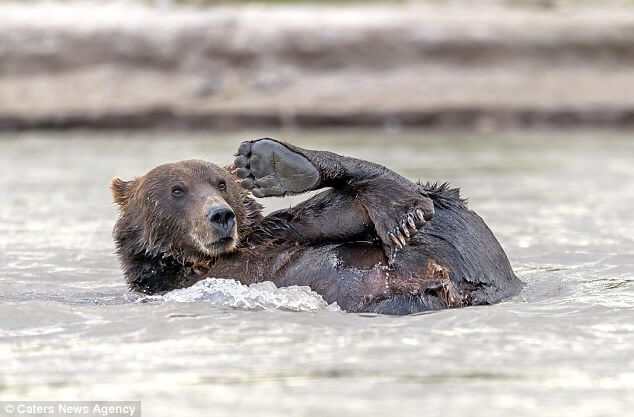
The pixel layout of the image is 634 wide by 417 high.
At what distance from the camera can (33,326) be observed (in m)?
5.34

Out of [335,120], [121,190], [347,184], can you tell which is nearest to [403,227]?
[347,184]

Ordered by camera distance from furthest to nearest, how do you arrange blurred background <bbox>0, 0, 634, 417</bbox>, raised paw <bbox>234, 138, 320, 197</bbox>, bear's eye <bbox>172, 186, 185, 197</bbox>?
bear's eye <bbox>172, 186, 185, 197</bbox>
raised paw <bbox>234, 138, 320, 197</bbox>
blurred background <bbox>0, 0, 634, 417</bbox>

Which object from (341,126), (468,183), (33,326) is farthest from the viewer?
(341,126)

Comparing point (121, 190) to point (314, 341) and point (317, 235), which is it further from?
point (314, 341)

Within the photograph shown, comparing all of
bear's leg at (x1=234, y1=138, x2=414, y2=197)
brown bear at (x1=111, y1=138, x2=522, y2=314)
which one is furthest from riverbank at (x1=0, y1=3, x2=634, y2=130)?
bear's leg at (x1=234, y1=138, x2=414, y2=197)

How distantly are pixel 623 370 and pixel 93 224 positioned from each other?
5525 millimetres

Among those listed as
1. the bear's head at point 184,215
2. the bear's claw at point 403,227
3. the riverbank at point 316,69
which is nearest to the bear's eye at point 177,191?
the bear's head at point 184,215

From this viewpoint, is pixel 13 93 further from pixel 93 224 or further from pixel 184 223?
pixel 184 223

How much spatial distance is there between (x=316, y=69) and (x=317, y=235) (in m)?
12.1

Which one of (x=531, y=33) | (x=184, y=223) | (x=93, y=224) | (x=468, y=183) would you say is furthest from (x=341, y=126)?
(x=184, y=223)

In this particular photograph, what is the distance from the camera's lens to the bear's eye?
232 inches

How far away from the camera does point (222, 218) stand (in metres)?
5.61

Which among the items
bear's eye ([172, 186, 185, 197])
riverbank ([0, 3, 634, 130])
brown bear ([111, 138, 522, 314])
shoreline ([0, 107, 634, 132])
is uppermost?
riverbank ([0, 3, 634, 130])

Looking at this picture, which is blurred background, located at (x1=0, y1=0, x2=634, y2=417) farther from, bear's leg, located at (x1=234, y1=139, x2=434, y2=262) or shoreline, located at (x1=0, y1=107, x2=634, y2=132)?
bear's leg, located at (x1=234, y1=139, x2=434, y2=262)
